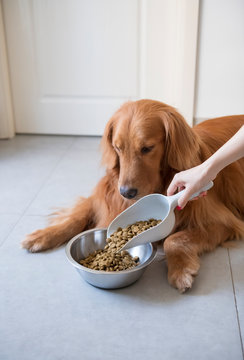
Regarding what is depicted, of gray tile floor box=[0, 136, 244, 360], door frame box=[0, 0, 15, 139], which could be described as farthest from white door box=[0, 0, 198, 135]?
gray tile floor box=[0, 136, 244, 360]

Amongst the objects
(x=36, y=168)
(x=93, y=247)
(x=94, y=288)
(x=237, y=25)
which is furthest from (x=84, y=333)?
(x=237, y=25)

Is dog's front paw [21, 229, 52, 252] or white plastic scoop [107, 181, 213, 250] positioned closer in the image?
white plastic scoop [107, 181, 213, 250]

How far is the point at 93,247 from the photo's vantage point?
2131 millimetres

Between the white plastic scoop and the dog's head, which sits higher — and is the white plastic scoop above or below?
below

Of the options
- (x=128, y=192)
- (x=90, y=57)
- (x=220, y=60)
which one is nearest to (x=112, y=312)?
(x=128, y=192)

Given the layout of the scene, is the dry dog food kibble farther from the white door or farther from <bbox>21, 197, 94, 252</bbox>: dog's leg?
the white door

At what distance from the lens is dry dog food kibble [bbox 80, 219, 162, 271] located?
1910 mm

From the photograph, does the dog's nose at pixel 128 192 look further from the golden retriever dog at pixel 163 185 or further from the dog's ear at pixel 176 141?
the dog's ear at pixel 176 141

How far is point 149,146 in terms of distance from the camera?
2.02 metres

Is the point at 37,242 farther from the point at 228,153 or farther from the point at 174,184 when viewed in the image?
the point at 228,153

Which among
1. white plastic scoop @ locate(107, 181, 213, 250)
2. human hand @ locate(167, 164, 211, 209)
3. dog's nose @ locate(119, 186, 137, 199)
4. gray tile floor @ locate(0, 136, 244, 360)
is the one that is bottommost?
gray tile floor @ locate(0, 136, 244, 360)

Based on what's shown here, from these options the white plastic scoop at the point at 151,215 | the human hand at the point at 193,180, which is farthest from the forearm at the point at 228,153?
the white plastic scoop at the point at 151,215

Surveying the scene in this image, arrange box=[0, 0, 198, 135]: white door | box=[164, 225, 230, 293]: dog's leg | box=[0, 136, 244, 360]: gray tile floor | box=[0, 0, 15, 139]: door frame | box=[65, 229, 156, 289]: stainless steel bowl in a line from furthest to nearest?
box=[0, 0, 15, 139]: door frame → box=[0, 0, 198, 135]: white door → box=[164, 225, 230, 293]: dog's leg → box=[65, 229, 156, 289]: stainless steel bowl → box=[0, 136, 244, 360]: gray tile floor

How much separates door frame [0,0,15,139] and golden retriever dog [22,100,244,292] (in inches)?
66.7
